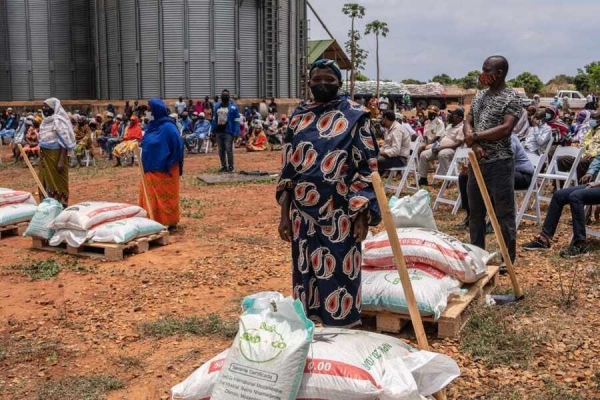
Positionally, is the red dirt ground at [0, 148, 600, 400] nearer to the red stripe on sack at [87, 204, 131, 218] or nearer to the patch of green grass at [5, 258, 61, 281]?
the patch of green grass at [5, 258, 61, 281]

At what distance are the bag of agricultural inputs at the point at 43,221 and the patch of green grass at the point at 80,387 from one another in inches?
146

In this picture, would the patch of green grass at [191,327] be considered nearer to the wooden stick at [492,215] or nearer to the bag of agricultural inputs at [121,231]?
the wooden stick at [492,215]

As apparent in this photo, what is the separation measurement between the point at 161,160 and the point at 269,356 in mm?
5181

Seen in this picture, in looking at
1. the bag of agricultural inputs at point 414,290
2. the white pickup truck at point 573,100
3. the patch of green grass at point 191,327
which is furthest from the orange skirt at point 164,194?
the white pickup truck at point 573,100

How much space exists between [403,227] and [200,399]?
246cm

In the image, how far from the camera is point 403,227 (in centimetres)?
488

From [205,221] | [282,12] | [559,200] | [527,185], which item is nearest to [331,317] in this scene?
[559,200]

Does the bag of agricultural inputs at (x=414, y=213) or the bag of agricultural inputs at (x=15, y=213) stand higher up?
the bag of agricultural inputs at (x=414, y=213)

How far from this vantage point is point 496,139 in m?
4.87

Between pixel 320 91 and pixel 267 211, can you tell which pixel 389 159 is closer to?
pixel 267 211

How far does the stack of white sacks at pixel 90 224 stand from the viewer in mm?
6793

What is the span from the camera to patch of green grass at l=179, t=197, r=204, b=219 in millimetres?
9125

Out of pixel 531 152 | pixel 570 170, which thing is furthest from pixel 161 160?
pixel 531 152

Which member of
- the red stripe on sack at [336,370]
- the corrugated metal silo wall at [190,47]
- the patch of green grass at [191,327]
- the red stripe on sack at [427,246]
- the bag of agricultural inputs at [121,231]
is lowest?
the patch of green grass at [191,327]
